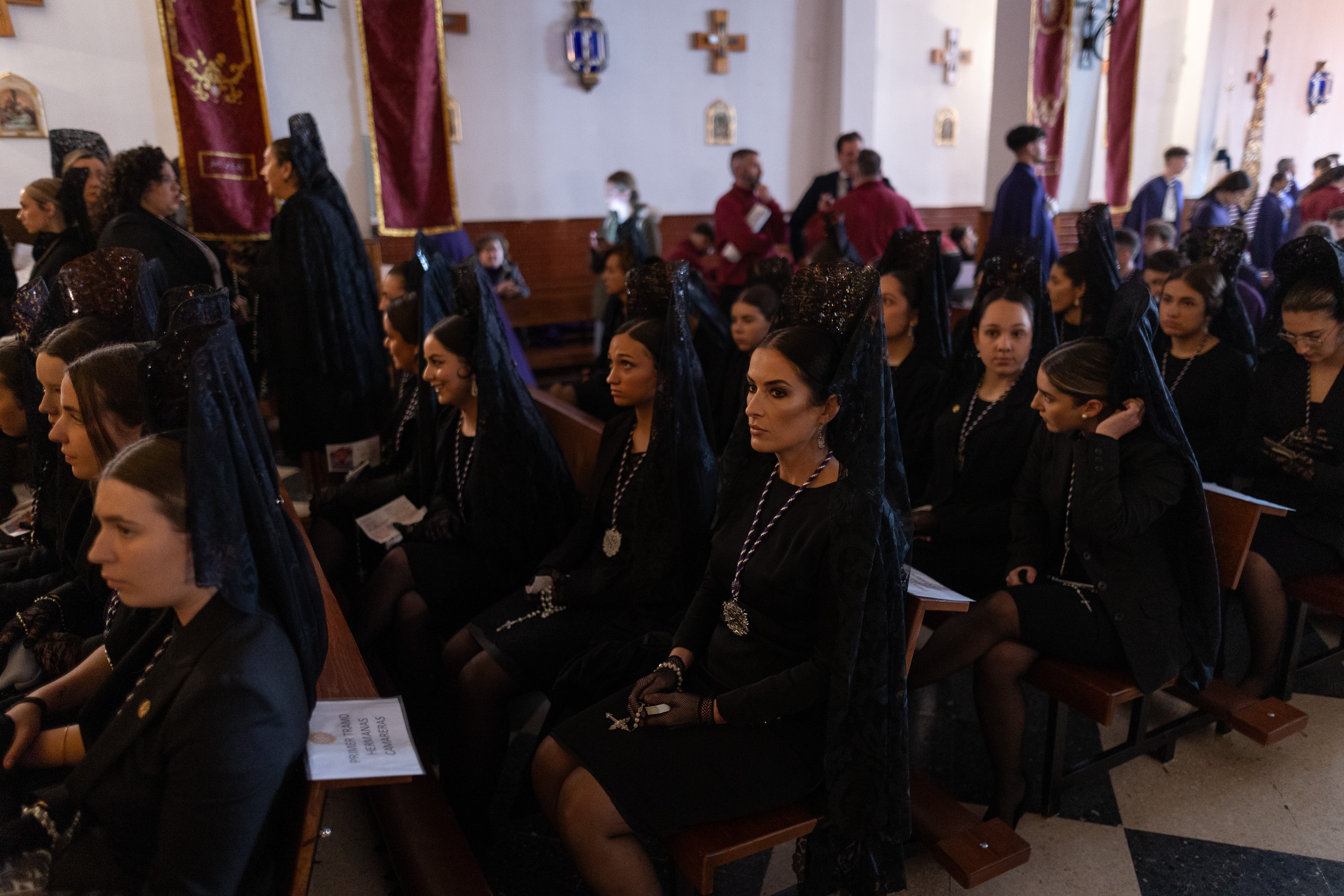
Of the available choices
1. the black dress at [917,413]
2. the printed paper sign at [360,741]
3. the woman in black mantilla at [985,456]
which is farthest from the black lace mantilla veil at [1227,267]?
the printed paper sign at [360,741]

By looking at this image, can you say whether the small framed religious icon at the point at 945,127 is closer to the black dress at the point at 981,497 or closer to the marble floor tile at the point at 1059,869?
the black dress at the point at 981,497

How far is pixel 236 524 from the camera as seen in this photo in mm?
1418

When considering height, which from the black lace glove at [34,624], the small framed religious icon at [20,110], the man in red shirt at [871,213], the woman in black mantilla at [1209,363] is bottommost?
the black lace glove at [34,624]

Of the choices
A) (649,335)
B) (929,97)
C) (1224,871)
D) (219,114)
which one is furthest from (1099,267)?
(929,97)

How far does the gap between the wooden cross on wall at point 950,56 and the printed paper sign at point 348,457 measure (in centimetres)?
942

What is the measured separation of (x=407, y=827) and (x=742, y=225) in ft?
18.0

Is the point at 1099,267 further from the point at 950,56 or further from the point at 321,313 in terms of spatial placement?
the point at 950,56

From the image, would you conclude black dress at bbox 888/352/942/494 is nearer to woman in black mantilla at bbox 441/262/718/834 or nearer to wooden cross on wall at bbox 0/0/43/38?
woman in black mantilla at bbox 441/262/718/834

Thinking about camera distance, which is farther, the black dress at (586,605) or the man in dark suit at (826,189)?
the man in dark suit at (826,189)

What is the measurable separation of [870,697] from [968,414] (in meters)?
1.61

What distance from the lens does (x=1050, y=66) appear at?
8344 mm

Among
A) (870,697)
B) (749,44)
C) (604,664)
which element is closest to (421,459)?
(604,664)

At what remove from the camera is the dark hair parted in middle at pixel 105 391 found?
1.88m

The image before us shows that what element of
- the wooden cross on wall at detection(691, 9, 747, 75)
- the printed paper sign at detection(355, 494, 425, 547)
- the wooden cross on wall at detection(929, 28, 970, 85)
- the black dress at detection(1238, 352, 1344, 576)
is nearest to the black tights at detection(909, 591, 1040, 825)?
the black dress at detection(1238, 352, 1344, 576)
